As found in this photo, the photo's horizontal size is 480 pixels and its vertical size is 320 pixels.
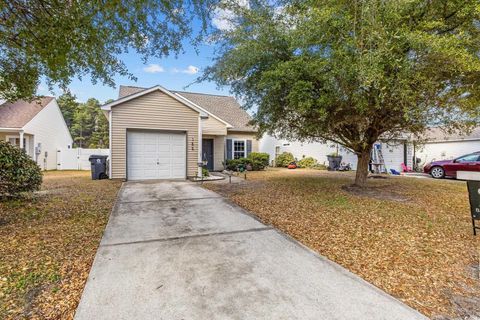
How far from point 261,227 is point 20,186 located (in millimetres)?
6478

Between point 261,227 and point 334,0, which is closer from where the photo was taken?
point 261,227

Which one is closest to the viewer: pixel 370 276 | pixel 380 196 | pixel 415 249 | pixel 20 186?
pixel 370 276

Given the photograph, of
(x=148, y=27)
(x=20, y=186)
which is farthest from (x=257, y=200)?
(x=20, y=186)

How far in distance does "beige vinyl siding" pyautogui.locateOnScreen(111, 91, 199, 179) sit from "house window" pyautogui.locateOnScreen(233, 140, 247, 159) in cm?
527

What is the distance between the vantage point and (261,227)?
198 inches

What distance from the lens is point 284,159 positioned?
20531mm

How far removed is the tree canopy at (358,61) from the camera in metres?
5.22

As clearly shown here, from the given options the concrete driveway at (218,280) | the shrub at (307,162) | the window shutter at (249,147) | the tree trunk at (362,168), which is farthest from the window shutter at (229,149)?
the concrete driveway at (218,280)

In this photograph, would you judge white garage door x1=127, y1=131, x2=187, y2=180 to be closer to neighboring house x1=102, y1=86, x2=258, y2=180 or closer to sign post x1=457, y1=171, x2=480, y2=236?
neighboring house x1=102, y1=86, x2=258, y2=180

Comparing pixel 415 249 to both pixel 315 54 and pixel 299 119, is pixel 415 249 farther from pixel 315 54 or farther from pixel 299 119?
pixel 299 119

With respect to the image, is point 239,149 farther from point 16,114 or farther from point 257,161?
point 16,114

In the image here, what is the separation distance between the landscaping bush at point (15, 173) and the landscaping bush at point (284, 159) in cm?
1620

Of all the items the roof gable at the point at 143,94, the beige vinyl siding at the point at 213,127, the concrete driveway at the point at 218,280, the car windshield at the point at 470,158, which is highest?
the roof gable at the point at 143,94

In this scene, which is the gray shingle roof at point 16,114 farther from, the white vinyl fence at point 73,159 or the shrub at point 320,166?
the shrub at point 320,166
